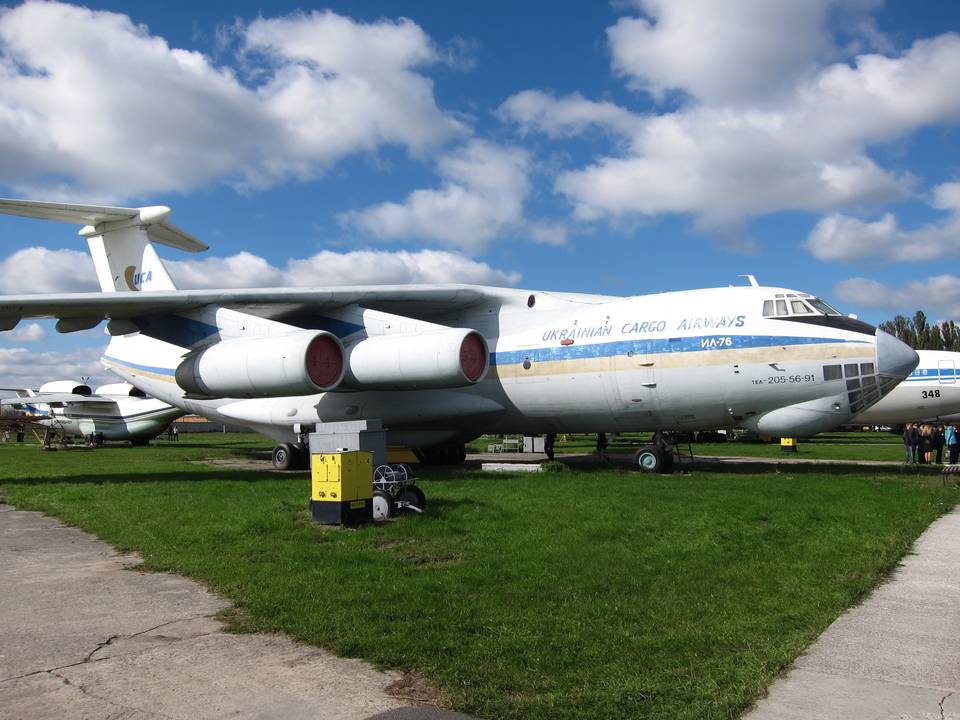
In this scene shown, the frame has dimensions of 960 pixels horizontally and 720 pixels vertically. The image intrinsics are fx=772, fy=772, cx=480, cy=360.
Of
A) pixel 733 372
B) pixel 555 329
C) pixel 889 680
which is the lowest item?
pixel 889 680

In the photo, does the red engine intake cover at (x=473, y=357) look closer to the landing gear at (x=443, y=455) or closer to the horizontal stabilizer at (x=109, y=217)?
the landing gear at (x=443, y=455)

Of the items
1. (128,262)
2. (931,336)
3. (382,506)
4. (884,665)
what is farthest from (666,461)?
(931,336)

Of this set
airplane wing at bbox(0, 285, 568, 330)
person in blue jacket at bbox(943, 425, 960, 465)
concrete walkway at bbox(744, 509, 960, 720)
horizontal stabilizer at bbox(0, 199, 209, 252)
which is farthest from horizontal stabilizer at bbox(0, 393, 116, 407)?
concrete walkway at bbox(744, 509, 960, 720)

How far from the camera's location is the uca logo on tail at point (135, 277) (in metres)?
18.4

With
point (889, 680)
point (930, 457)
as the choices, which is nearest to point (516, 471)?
point (889, 680)

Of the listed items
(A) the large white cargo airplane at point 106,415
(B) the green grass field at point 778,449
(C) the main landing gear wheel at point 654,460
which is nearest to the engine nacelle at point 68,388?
(A) the large white cargo airplane at point 106,415

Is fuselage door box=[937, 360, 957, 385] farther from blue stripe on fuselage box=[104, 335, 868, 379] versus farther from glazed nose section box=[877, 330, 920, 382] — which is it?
blue stripe on fuselage box=[104, 335, 868, 379]

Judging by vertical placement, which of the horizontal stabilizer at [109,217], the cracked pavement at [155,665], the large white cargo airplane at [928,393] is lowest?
the cracked pavement at [155,665]

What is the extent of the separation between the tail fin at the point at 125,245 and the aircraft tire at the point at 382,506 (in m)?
11.7

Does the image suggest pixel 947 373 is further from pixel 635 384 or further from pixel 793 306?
pixel 635 384

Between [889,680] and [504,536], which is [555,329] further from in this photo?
[889,680]

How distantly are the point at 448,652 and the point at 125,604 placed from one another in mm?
2510

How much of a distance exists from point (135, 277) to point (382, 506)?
42.2 ft

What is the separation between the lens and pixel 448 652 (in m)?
4.25
